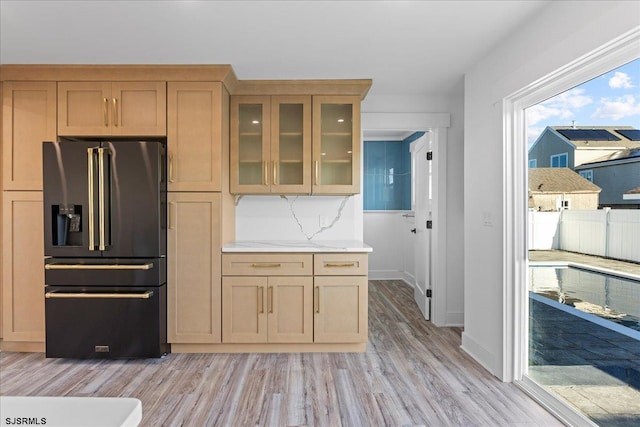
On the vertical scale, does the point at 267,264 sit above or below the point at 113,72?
below

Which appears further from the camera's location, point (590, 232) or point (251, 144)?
point (251, 144)

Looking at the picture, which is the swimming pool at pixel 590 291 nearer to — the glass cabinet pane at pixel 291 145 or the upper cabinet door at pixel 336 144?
the upper cabinet door at pixel 336 144

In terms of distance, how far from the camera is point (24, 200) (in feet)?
10.7

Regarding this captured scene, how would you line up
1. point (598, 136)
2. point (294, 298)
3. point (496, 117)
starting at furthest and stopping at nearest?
point (294, 298) → point (496, 117) → point (598, 136)

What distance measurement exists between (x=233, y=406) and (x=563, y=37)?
2836mm

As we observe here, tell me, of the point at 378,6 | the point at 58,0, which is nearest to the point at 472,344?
the point at 378,6

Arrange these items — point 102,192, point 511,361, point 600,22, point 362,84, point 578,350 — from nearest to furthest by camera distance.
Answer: point 600,22
point 578,350
point 511,361
point 102,192
point 362,84

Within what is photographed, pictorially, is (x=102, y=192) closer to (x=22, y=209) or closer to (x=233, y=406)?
(x=22, y=209)

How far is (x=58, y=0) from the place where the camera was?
221 centimetres

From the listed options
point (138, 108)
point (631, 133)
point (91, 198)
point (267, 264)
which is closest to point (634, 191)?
point (631, 133)

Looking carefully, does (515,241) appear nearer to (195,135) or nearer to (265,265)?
(265,265)

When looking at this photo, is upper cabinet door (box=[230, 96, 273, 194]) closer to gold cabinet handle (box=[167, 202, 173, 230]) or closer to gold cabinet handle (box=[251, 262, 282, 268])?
gold cabinet handle (box=[167, 202, 173, 230])

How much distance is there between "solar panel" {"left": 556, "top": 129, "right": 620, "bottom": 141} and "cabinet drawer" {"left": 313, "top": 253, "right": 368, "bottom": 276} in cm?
169

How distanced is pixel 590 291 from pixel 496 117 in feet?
4.37
